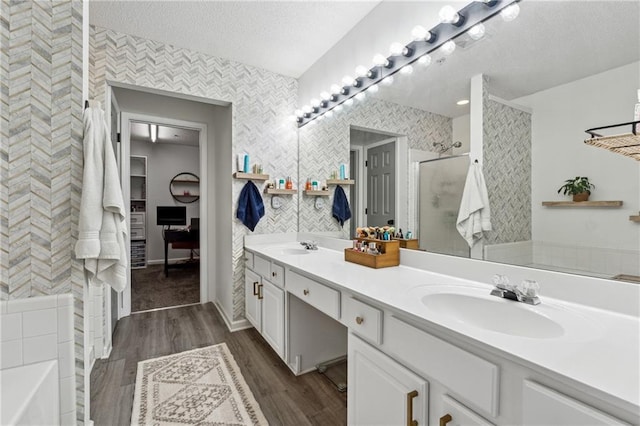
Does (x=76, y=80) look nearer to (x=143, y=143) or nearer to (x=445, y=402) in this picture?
(x=445, y=402)

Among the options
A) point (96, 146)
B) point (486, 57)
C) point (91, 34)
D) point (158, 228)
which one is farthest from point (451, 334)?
point (158, 228)

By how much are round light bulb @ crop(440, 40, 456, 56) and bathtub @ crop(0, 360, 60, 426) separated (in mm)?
2289

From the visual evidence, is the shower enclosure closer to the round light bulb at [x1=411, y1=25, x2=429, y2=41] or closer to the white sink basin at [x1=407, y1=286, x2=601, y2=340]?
the white sink basin at [x1=407, y1=286, x2=601, y2=340]

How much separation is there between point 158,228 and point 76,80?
5195 mm

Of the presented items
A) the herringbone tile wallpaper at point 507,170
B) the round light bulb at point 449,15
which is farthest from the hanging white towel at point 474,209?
the round light bulb at point 449,15

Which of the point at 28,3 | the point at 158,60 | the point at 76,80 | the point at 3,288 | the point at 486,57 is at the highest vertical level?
the point at 158,60

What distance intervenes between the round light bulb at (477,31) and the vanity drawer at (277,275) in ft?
5.58

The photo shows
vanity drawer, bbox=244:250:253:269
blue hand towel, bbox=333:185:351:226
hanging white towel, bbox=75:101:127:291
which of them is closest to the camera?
hanging white towel, bbox=75:101:127:291

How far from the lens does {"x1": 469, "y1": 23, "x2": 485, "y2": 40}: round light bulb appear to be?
1.39 meters

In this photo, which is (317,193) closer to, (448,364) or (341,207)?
(341,207)

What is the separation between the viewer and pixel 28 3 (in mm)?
1181

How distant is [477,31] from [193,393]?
2.56 m

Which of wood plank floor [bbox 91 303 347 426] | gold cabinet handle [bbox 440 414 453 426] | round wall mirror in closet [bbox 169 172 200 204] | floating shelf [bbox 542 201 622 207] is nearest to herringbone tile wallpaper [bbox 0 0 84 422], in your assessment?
wood plank floor [bbox 91 303 347 426]

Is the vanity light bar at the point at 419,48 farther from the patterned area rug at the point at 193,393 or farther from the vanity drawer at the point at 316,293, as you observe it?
the patterned area rug at the point at 193,393
